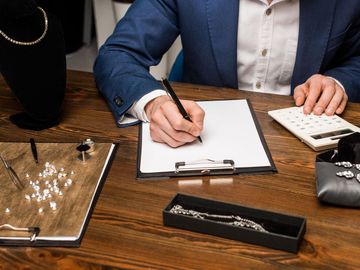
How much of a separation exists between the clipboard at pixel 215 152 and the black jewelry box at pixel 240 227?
0.11 m

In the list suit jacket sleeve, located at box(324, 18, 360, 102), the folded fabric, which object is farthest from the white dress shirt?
the folded fabric

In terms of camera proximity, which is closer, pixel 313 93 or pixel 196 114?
pixel 196 114

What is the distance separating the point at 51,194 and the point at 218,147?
32 centimetres

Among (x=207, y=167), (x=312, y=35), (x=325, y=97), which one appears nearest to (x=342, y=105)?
(x=325, y=97)

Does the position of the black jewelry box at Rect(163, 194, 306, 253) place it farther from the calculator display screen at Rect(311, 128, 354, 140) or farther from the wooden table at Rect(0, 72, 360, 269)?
the calculator display screen at Rect(311, 128, 354, 140)

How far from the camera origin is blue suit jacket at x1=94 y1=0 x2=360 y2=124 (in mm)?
1265

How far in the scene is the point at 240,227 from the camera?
67cm

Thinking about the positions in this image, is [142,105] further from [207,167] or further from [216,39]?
[216,39]

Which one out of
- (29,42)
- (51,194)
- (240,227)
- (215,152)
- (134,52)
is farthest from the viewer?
(134,52)

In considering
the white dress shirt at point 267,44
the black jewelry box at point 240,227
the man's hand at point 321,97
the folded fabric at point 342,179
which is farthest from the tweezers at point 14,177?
the white dress shirt at point 267,44

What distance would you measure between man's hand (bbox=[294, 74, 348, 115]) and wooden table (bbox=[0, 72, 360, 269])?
11 centimetres

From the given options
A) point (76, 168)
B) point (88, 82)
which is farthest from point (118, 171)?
point (88, 82)

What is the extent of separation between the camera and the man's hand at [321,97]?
104 centimetres

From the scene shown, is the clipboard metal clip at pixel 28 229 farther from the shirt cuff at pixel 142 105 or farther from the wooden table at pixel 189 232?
the shirt cuff at pixel 142 105
